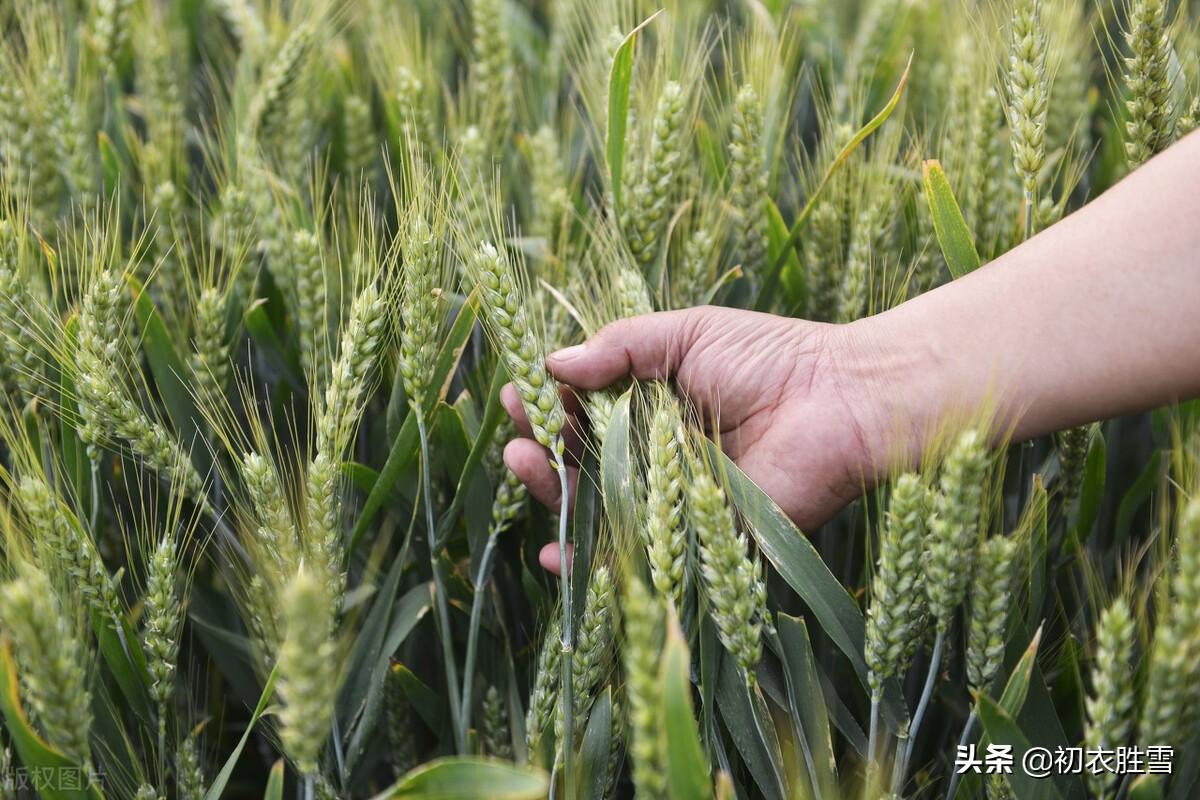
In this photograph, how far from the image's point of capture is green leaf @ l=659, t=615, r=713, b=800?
0.61 meters

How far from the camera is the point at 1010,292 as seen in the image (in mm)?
907

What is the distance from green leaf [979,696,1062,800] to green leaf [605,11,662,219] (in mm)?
603

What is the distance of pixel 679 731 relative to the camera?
62 cm

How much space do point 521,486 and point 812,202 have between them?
418mm

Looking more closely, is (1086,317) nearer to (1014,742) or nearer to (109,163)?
(1014,742)

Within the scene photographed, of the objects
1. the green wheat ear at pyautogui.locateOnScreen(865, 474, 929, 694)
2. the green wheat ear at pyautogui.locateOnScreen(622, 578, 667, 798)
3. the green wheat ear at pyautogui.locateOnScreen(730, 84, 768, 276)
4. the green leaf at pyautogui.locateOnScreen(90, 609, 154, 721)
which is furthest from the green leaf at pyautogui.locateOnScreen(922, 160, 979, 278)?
the green leaf at pyautogui.locateOnScreen(90, 609, 154, 721)

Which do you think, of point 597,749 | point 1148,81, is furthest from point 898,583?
point 1148,81

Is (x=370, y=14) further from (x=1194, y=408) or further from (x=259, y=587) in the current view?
(x=1194, y=408)

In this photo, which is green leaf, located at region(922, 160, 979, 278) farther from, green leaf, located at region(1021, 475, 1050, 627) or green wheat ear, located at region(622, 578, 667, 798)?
green wheat ear, located at region(622, 578, 667, 798)

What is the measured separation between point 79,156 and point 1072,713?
1227 millimetres

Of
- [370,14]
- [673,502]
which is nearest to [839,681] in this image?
[673,502]

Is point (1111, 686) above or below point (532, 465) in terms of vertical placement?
below

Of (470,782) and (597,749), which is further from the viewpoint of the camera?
(597,749)

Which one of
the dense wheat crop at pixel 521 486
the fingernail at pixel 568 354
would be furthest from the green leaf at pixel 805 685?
the fingernail at pixel 568 354
